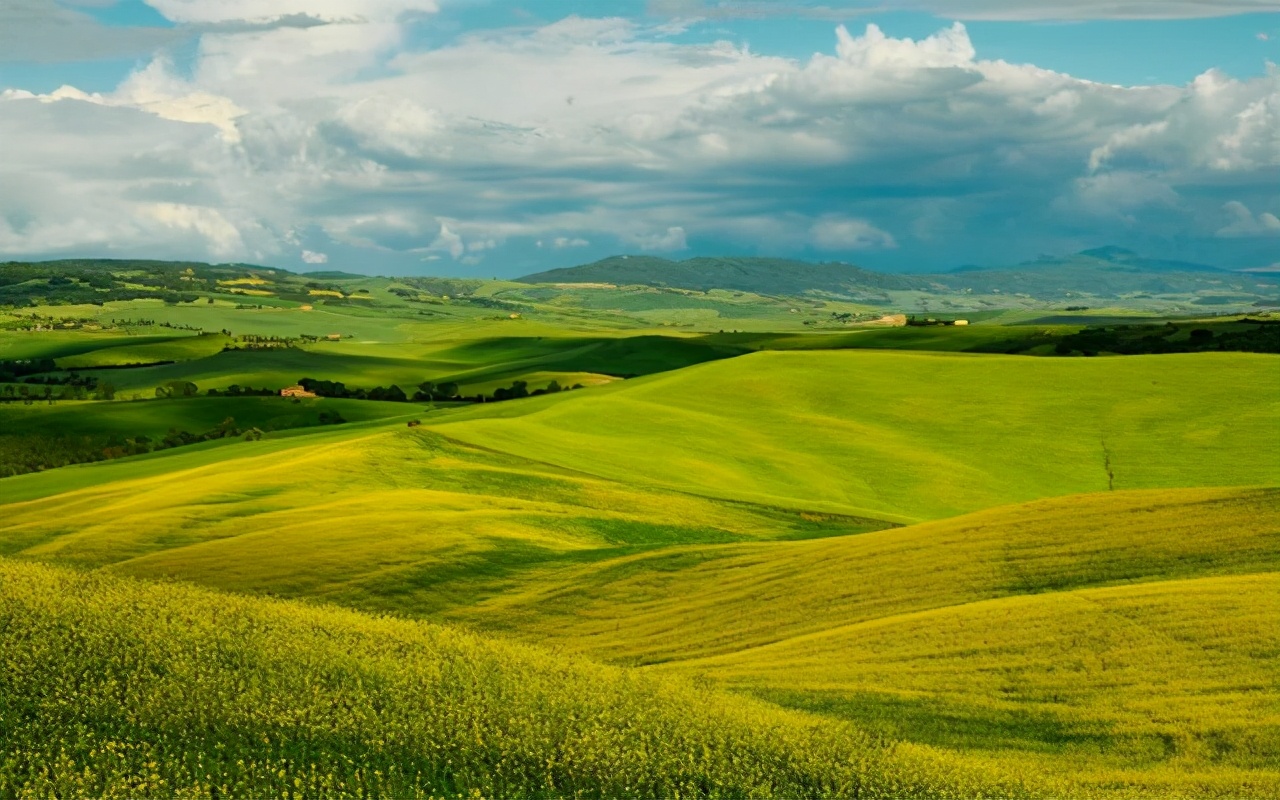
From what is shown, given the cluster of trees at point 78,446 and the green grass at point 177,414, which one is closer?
the cluster of trees at point 78,446

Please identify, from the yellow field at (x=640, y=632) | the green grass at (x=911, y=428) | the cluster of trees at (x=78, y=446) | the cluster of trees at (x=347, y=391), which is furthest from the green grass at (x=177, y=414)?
the yellow field at (x=640, y=632)

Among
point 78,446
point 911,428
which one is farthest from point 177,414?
point 911,428

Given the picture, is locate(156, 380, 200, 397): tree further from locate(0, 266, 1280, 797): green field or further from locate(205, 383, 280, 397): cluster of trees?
locate(0, 266, 1280, 797): green field

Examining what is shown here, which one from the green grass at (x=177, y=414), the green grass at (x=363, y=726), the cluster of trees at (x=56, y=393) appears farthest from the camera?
the cluster of trees at (x=56, y=393)

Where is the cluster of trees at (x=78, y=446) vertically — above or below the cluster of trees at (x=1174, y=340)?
below

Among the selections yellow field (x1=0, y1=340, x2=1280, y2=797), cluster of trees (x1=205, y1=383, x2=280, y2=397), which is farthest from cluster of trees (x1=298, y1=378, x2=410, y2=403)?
yellow field (x1=0, y1=340, x2=1280, y2=797)

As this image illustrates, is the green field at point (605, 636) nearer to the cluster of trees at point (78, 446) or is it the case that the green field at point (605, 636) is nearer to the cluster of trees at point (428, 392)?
the cluster of trees at point (78, 446)

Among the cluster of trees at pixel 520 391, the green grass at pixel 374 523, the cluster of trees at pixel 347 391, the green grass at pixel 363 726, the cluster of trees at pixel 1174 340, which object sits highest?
the cluster of trees at pixel 1174 340

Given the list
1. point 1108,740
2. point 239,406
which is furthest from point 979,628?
point 239,406

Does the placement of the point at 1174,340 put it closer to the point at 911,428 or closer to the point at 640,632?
the point at 911,428

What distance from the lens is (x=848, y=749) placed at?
19.7 m

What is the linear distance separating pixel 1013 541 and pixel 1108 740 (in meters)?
14.7

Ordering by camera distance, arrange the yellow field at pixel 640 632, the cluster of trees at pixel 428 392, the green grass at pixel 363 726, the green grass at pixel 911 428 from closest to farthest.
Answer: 1. the green grass at pixel 363 726
2. the yellow field at pixel 640 632
3. the green grass at pixel 911 428
4. the cluster of trees at pixel 428 392

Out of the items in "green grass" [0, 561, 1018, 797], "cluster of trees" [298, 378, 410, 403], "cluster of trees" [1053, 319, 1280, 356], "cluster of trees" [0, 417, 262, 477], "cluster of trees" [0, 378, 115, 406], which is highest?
"cluster of trees" [1053, 319, 1280, 356]
